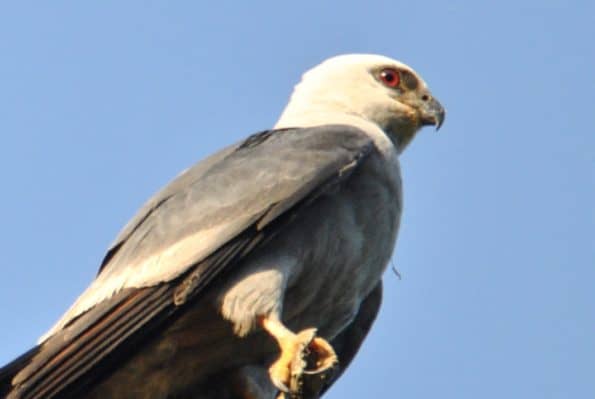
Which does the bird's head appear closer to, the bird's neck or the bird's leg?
the bird's neck

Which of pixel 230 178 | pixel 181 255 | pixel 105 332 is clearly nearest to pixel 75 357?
pixel 105 332

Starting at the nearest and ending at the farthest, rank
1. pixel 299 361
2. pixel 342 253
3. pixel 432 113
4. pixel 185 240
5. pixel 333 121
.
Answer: pixel 299 361 < pixel 185 240 < pixel 342 253 < pixel 333 121 < pixel 432 113

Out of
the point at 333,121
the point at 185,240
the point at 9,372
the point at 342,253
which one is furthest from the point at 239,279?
the point at 333,121

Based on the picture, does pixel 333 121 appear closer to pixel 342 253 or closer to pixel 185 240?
pixel 342 253

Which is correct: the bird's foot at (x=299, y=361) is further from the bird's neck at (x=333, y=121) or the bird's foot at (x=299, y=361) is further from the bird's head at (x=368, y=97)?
the bird's head at (x=368, y=97)

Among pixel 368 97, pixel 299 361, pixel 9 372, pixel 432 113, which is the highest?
pixel 368 97

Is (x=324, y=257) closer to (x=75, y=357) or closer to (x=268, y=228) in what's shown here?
(x=268, y=228)
